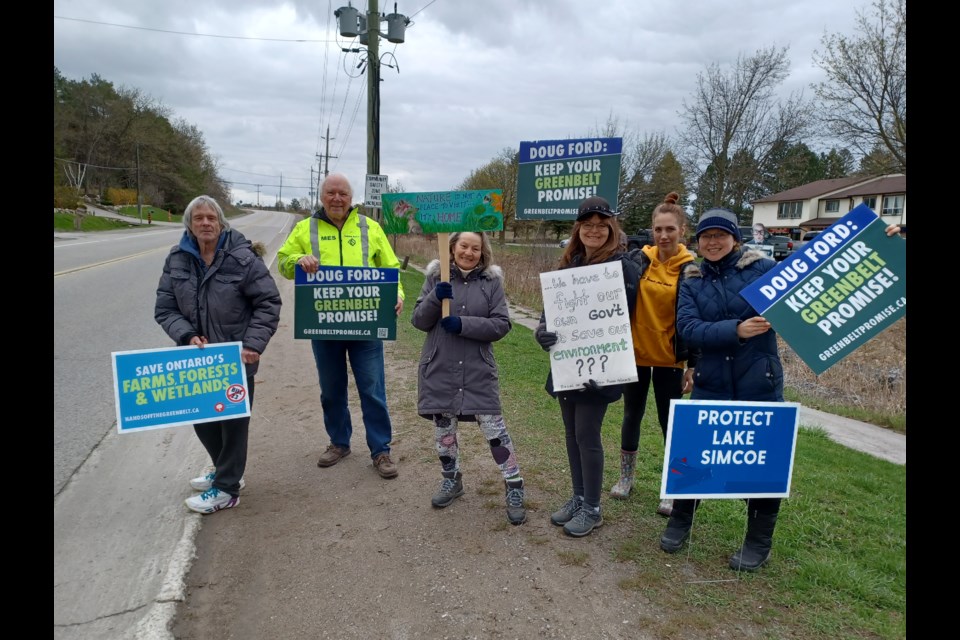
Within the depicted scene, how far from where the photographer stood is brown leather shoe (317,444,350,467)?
460cm

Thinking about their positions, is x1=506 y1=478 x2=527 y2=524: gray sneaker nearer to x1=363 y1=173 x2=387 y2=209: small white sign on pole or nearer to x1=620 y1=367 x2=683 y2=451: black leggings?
x1=620 y1=367 x2=683 y2=451: black leggings

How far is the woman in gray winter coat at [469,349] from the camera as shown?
12.1 ft

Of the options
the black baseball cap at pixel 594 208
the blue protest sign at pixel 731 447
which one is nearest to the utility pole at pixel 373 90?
the black baseball cap at pixel 594 208

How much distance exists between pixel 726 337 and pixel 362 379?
2.65m

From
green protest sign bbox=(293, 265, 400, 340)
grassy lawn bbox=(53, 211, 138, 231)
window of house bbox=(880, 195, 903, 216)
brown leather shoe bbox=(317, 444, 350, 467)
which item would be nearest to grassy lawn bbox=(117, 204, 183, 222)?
grassy lawn bbox=(53, 211, 138, 231)

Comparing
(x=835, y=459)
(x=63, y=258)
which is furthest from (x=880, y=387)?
(x=63, y=258)

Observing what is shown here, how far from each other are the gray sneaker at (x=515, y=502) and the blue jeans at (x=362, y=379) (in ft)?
3.89

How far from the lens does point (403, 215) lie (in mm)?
4031

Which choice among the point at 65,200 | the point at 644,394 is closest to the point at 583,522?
the point at 644,394

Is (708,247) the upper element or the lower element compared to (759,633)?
upper

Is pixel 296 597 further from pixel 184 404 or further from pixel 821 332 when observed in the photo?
pixel 821 332

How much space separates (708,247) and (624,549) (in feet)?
6.01

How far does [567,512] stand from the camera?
3.71m

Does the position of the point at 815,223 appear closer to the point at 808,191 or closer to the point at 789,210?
the point at 808,191
